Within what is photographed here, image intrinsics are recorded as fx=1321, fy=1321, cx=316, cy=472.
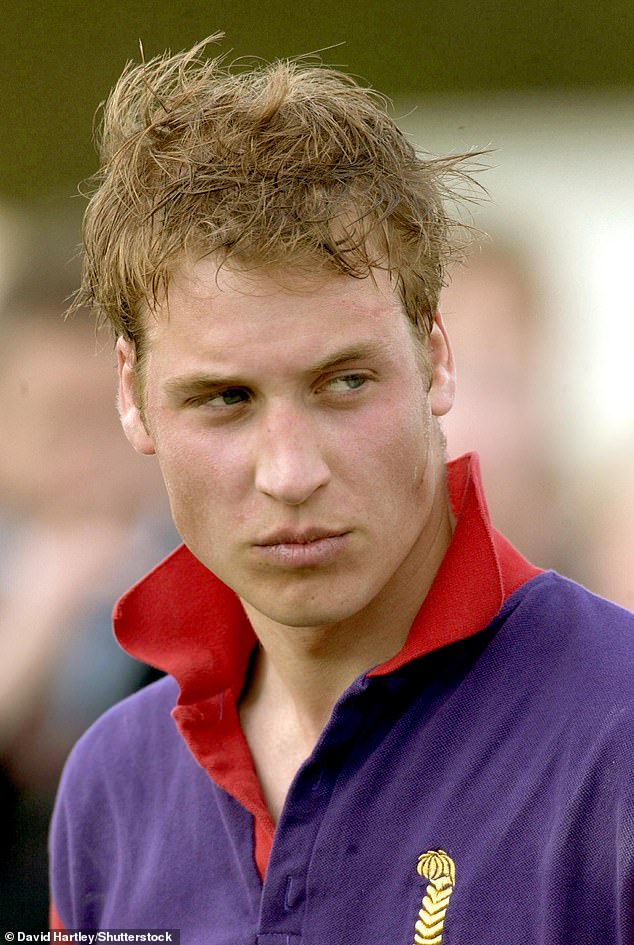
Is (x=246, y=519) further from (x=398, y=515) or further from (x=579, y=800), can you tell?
(x=579, y=800)

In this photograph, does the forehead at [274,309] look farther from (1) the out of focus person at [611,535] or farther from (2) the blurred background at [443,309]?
(1) the out of focus person at [611,535]

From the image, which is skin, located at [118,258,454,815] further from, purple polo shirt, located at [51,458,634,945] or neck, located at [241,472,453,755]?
purple polo shirt, located at [51,458,634,945]

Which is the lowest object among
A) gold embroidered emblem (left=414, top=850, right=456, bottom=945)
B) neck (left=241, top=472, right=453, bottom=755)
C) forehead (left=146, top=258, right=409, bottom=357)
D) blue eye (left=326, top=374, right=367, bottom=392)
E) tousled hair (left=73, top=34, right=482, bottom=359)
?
gold embroidered emblem (left=414, top=850, right=456, bottom=945)

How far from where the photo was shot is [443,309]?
11.0 feet

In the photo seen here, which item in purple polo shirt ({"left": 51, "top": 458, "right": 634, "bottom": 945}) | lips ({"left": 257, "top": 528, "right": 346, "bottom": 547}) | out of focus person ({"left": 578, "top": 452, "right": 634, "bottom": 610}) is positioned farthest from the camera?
out of focus person ({"left": 578, "top": 452, "right": 634, "bottom": 610})

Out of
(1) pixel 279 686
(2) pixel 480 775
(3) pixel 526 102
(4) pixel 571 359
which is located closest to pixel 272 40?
(3) pixel 526 102

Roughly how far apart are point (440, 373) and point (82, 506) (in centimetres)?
147

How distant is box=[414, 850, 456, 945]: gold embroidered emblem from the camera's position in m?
1.59

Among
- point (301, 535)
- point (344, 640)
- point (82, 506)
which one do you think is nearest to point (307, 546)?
point (301, 535)

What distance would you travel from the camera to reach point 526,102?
4621 millimetres

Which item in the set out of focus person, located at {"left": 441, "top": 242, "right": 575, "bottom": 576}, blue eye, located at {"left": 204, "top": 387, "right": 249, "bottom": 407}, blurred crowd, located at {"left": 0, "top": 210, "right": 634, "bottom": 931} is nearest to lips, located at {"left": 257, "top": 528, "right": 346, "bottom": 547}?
blue eye, located at {"left": 204, "top": 387, "right": 249, "bottom": 407}

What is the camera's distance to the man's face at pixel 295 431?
162 cm

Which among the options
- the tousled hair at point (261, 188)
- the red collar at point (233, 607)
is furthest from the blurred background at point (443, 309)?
the red collar at point (233, 607)

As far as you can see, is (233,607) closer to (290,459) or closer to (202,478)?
(202,478)
